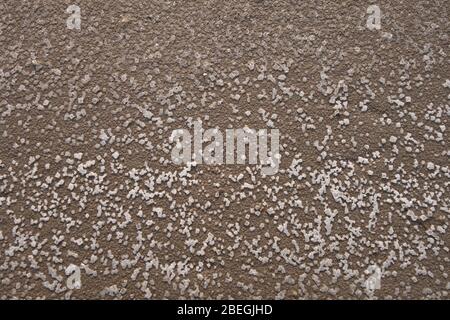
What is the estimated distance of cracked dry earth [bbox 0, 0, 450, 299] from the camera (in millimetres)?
845

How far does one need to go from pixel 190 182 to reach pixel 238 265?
0.20 meters

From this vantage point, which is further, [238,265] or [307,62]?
[307,62]

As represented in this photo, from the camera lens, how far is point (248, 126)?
0.95m

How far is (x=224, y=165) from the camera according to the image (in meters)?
0.92

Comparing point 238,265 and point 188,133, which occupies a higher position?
point 188,133

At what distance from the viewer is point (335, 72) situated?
992 mm

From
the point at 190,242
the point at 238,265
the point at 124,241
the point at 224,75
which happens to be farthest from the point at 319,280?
the point at 224,75

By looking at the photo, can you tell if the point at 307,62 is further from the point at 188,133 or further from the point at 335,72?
the point at 188,133

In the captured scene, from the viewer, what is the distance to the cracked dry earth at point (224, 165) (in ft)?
2.77

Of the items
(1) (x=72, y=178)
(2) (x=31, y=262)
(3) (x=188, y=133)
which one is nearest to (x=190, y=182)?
(3) (x=188, y=133)

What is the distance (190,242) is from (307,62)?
0.49 metres

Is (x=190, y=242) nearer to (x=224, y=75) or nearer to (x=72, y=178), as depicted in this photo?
(x=72, y=178)
